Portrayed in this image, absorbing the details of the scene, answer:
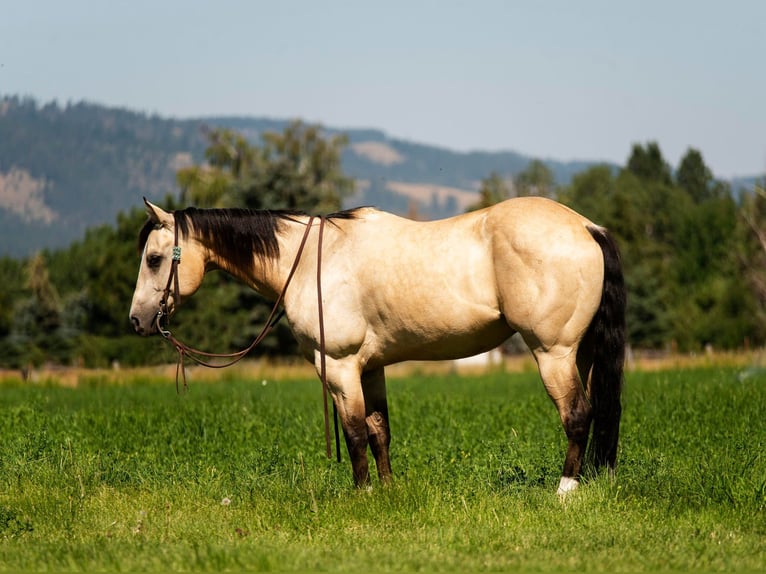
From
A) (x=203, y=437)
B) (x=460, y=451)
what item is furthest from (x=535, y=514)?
(x=203, y=437)

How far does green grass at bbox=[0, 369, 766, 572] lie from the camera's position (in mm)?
5938

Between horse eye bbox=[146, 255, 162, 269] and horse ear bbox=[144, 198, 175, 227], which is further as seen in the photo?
horse eye bbox=[146, 255, 162, 269]

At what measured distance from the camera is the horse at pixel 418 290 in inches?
297

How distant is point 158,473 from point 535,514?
152 inches

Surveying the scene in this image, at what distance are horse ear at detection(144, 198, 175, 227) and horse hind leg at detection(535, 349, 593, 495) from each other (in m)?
3.37

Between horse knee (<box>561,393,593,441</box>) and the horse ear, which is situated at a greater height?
the horse ear

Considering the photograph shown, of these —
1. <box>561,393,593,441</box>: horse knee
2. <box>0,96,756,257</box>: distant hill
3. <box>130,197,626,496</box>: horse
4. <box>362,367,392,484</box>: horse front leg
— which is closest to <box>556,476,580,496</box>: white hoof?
<box>130,197,626,496</box>: horse

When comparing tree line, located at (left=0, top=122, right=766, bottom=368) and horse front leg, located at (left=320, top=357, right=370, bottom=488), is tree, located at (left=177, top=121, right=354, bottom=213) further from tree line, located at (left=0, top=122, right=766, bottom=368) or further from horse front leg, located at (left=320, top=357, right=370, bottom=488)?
horse front leg, located at (left=320, top=357, right=370, bottom=488)

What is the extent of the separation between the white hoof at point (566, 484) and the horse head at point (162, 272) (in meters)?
3.48

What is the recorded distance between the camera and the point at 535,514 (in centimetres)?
688

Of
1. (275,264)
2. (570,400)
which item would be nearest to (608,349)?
(570,400)

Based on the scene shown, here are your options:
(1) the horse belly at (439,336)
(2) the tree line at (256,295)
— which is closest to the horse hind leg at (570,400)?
(1) the horse belly at (439,336)

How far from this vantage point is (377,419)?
845 centimetres

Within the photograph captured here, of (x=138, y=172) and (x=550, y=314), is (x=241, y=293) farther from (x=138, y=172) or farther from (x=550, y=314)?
(x=138, y=172)
